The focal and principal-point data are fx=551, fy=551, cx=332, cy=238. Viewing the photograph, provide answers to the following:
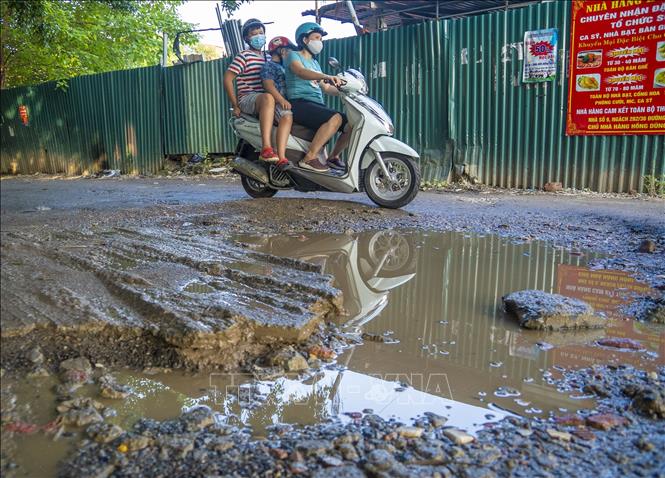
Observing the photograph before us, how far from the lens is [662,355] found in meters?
2.09

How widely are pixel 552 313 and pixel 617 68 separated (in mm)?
5759

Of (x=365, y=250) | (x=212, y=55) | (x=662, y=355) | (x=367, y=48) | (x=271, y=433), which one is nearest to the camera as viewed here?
(x=271, y=433)

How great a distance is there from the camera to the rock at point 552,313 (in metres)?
2.38

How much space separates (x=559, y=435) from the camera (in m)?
1.52

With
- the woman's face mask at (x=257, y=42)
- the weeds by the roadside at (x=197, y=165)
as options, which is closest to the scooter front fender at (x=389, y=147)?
Result: the woman's face mask at (x=257, y=42)

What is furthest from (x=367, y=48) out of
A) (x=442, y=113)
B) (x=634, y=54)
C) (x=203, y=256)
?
(x=203, y=256)

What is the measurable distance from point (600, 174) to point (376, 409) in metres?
6.64

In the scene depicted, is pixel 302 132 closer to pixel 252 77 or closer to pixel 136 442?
pixel 252 77

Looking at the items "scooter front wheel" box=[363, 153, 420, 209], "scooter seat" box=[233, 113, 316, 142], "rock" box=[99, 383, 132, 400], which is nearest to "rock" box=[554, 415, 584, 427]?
"rock" box=[99, 383, 132, 400]

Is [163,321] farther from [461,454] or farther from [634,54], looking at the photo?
[634,54]

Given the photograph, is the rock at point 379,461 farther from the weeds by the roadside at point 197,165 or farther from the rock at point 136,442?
the weeds by the roadside at point 197,165

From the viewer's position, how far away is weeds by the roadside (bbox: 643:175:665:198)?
685 cm

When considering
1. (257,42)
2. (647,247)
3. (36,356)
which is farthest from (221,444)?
(257,42)

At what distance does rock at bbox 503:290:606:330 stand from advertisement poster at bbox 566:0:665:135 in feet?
17.5
